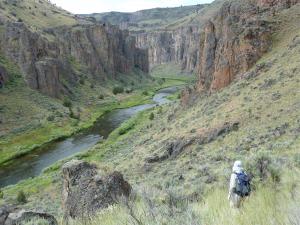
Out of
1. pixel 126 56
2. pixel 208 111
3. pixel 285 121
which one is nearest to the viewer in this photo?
Answer: pixel 285 121

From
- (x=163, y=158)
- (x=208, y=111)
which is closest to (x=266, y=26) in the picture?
(x=208, y=111)

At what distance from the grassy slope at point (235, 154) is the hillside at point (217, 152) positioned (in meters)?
0.04

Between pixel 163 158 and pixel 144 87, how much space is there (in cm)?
10488

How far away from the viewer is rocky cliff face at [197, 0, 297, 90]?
41.2 m

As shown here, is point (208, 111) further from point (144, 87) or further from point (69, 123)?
point (144, 87)

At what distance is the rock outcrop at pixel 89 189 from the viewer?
50.5ft

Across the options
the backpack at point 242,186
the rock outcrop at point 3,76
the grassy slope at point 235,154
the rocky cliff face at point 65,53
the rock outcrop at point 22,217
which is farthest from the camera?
the rocky cliff face at point 65,53

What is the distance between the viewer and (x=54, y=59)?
97.2m

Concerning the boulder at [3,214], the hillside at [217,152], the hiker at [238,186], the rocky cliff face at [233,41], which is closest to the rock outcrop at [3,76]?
the hillside at [217,152]

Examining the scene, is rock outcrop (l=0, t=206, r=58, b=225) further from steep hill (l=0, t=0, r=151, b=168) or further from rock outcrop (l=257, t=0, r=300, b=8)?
steep hill (l=0, t=0, r=151, b=168)

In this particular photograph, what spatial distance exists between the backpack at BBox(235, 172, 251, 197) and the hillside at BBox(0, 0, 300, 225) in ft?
1.20

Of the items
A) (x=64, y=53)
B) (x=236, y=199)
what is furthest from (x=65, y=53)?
(x=236, y=199)

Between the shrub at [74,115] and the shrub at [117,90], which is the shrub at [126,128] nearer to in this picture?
the shrub at [74,115]

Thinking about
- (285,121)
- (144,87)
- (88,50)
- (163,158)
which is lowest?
(144,87)
